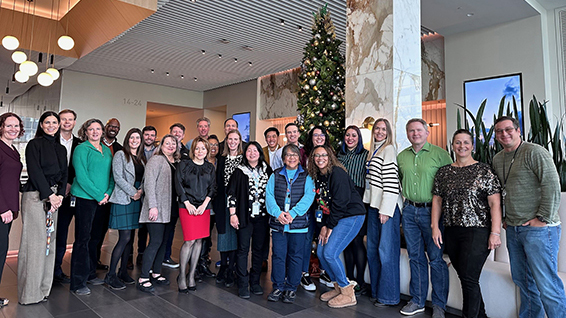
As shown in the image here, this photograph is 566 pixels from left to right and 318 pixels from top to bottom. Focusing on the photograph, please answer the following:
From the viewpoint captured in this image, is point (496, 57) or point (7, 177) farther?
point (496, 57)

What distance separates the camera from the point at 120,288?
3504mm

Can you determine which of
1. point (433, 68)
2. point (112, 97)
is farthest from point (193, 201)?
point (112, 97)

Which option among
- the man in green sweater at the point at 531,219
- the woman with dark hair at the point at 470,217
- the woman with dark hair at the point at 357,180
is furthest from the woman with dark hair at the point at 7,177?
the man in green sweater at the point at 531,219

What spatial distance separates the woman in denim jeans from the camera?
313 centimetres

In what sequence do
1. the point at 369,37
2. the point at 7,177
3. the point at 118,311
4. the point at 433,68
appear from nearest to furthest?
the point at 7,177, the point at 118,311, the point at 369,37, the point at 433,68

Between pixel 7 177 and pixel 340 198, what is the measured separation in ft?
8.67

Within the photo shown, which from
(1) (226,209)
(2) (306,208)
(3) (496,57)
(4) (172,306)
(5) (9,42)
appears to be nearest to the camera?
(4) (172,306)

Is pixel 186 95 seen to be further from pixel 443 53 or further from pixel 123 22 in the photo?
pixel 443 53

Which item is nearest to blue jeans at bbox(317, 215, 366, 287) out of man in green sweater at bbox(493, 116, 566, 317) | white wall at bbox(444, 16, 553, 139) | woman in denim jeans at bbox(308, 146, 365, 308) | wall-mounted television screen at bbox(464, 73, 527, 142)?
woman in denim jeans at bbox(308, 146, 365, 308)

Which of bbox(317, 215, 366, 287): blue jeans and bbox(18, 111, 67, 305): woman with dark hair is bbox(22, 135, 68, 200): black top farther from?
bbox(317, 215, 366, 287): blue jeans

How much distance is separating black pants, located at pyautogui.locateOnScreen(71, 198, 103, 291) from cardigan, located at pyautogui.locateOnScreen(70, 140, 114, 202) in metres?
0.09

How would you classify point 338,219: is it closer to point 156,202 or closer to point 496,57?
point 156,202

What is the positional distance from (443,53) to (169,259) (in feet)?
23.6

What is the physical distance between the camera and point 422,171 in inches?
117
